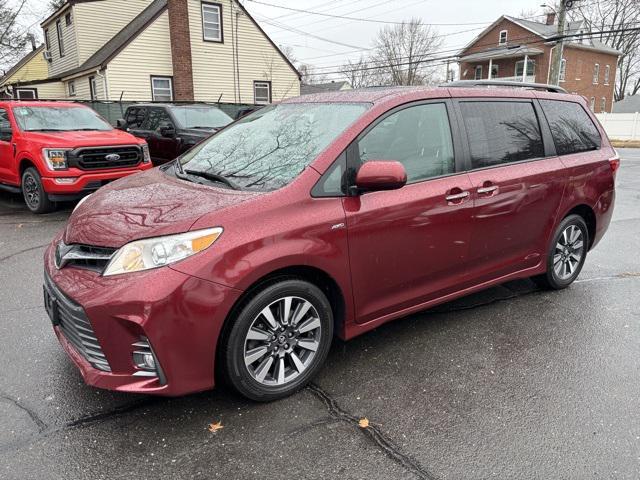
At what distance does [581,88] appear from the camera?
44500mm

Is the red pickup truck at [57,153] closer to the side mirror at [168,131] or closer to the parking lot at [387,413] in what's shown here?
the side mirror at [168,131]

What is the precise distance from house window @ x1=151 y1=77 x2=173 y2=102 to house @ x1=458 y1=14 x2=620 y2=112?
1151 inches

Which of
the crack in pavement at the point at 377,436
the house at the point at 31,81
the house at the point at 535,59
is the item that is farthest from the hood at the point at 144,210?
the house at the point at 535,59

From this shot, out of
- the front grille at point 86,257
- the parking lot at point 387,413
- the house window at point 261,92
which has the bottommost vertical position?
the parking lot at point 387,413

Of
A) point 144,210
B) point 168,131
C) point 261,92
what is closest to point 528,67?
point 261,92

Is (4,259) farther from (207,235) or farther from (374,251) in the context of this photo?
(374,251)

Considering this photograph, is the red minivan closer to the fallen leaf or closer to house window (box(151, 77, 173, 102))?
the fallen leaf

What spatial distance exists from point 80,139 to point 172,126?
304cm

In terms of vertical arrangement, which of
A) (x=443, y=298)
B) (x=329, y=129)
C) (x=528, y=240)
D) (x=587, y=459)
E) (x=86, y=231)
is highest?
(x=329, y=129)

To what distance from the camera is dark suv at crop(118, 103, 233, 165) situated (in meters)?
10.2

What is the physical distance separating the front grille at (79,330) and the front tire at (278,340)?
2.08ft

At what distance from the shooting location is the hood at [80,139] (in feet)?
24.2

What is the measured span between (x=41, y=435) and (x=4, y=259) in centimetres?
373

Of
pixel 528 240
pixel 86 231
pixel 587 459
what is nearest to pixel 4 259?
pixel 86 231
